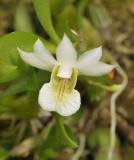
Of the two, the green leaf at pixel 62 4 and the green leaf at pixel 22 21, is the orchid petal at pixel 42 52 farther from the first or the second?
the green leaf at pixel 22 21

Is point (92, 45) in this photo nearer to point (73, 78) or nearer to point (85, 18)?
point (85, 18)

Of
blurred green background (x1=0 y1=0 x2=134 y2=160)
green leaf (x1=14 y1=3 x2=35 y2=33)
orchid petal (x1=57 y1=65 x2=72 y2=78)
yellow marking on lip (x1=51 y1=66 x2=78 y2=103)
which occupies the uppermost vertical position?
orchid petal (x1=57 y1=65 x2=72 y2=78)

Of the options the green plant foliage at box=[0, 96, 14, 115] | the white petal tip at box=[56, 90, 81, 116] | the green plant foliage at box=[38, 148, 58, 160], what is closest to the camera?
the white petal tip at box=[56, 90, 81, 116]

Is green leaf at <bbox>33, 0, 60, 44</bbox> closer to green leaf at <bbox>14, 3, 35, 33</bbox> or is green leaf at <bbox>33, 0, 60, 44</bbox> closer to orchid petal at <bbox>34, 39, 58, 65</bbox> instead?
orchid petal at <bbox>34, 39, 58, 65</bbox>

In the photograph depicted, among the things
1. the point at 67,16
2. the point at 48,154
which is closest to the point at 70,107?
the point at 48,154

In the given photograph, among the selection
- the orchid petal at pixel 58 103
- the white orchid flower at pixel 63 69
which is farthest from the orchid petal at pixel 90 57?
the orchid petal at pixel 58 103

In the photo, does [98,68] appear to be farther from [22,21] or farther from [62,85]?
[22,21]

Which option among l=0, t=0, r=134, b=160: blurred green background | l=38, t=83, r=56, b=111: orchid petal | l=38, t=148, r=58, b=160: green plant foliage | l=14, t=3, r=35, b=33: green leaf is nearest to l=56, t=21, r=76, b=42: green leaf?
l=0, t=0, r=134, b=160: blurred green background
